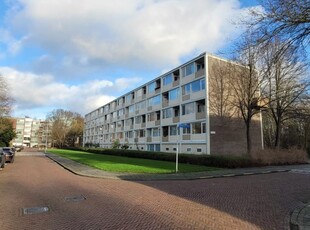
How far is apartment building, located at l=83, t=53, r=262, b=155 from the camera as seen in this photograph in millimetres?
36125

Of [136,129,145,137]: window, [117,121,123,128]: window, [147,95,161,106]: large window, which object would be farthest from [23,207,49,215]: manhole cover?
[117,121,123,128]: window

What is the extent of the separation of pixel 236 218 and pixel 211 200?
7.59 ft

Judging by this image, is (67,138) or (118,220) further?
(67,138)

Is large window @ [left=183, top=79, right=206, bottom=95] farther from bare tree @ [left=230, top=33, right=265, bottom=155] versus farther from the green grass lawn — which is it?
the green grass lawn

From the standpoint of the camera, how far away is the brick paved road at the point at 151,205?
7.02 metres

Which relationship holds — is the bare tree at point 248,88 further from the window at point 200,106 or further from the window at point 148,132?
the window at point 148,132

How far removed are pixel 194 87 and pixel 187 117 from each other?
4215 millimetres

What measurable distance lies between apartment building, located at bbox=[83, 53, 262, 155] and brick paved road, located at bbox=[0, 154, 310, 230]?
1174 cm

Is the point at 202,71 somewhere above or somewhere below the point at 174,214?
above

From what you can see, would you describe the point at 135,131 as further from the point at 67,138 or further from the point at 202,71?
the point at 67,138

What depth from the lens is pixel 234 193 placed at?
11211mm

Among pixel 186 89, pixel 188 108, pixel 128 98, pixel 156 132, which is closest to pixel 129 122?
pixel 128 98

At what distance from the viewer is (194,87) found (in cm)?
3897

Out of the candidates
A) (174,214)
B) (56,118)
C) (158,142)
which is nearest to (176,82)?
(158,142)
